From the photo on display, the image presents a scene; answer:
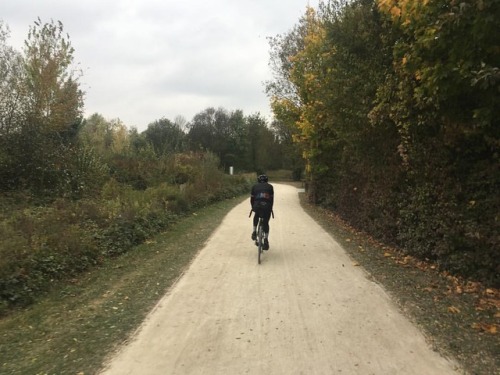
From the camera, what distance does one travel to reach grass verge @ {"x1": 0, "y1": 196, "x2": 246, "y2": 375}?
187 inches

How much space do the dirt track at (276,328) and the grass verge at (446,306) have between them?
235 millimetres

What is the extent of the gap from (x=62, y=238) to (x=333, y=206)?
14.0m

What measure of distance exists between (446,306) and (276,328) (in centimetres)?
264

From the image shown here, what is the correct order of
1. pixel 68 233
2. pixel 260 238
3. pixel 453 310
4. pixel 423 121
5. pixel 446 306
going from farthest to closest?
1. pixel 260 238
2. pixel 68 233
3. pixel 423 121
4. pixel 446 306
5. pixel 453 310

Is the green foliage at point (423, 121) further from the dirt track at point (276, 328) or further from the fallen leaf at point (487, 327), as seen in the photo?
the dirt track at point (276, 328)

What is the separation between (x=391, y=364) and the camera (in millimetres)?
4605

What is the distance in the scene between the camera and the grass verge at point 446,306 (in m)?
4.89

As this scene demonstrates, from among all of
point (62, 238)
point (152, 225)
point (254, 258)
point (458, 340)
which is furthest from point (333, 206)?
point (458, 340)

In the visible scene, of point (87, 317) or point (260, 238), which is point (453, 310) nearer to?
point (260, 238)

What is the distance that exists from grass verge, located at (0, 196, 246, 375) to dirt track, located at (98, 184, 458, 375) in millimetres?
287

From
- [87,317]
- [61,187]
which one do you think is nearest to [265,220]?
[87,317]

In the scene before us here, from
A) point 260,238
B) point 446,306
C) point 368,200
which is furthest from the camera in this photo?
point 368,200

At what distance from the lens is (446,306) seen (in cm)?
643

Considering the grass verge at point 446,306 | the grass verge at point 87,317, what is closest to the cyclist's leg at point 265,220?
the grass verge at point 87,317
